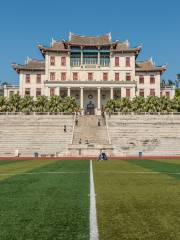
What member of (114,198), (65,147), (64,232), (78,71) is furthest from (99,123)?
(64,232)

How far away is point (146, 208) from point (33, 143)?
5315 cm

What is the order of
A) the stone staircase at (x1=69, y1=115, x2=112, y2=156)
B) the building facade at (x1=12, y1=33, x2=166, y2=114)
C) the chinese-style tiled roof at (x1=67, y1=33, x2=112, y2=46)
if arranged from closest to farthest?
the stone staircase at (x1=69, y1=115, x2=112, y2=156) < the building facade at (x1=12, y1=33, x2=166, y2=114) < the chinese-style tiled roof at (x1=67, y1=33, x2=112, y2=46)

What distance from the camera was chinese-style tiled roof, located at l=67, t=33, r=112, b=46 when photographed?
95562 mm

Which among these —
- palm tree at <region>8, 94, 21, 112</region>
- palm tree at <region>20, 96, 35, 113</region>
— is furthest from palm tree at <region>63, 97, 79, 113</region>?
palm tree at <region>8, 94, 21, 112</region>

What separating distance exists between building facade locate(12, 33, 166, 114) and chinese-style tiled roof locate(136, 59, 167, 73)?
266 mm

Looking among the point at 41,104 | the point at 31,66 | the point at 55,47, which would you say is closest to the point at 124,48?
the point at 55,47

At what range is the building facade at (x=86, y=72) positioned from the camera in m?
94.0

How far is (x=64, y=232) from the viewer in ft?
23.2

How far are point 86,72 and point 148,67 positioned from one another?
17.8m

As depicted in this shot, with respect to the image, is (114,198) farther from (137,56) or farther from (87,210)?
(137,56)

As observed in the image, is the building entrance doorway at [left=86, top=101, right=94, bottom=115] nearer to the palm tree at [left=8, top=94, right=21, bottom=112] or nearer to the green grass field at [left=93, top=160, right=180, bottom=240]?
the palm tree at [left=8, top=94, right=21, bottom=112]

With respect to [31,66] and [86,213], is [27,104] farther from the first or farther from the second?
[86,213]

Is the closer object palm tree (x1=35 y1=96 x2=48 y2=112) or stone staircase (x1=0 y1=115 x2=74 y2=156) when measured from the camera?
stone staircase (x1=0 y1=115 x2=74 y2=156)

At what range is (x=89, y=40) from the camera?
98.8 metres
